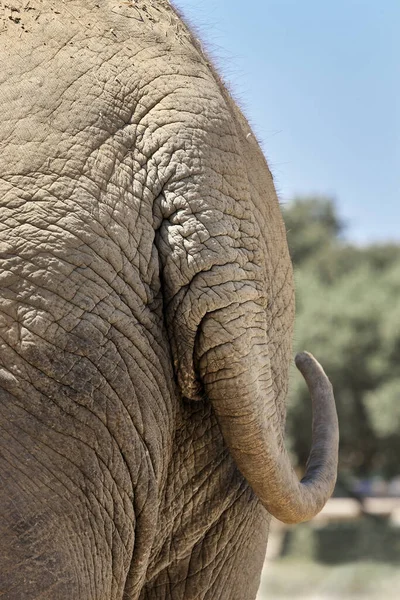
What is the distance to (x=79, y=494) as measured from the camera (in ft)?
8.92

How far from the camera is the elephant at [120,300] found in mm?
2650

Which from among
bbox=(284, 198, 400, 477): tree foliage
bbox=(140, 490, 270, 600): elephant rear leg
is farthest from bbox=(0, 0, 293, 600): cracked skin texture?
bbox=(284, 198, 400, 477): tree foliage

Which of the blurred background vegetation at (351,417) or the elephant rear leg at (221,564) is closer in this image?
the elephant rear leg at (221,564)

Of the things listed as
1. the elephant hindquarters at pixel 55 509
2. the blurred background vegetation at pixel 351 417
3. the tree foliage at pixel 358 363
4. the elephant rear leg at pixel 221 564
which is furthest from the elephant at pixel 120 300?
the tree foliage at pixel 358 363

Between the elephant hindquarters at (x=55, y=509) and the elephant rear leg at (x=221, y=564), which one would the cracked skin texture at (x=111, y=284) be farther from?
the elephant rear leg at (x=221, y=564)

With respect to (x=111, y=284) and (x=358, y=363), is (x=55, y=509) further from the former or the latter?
(x=358, y=363)

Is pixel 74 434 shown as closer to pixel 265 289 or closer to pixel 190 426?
pixel 190 426

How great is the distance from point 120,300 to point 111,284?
0.06 meters

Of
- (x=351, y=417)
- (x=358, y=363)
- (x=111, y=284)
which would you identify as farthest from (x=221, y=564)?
(x=358, y=363)

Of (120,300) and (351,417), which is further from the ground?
(351,417)

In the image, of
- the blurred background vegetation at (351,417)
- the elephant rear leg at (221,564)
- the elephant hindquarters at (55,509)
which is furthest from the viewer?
the blurred background vegetation at (351,417)

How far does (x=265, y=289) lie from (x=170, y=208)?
51 centimetres

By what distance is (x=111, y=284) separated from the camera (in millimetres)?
2814

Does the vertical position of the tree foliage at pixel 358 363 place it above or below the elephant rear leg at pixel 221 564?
above
